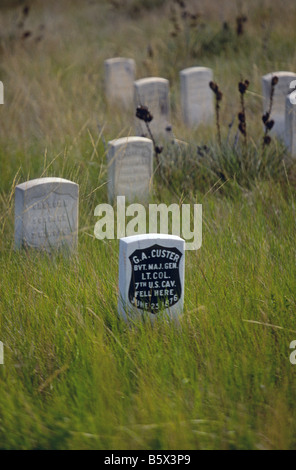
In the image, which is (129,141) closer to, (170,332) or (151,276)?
(151,276)

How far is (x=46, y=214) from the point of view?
4.48 metres

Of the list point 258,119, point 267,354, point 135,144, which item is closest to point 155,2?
point 258,119

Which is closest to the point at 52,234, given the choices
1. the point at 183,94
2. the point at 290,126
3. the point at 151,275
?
the point at 151,275

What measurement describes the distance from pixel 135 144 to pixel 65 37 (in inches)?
337

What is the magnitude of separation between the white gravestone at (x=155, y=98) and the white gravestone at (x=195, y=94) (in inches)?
14.9

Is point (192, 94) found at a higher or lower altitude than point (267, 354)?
higher

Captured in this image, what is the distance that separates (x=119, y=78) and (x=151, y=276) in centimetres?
694

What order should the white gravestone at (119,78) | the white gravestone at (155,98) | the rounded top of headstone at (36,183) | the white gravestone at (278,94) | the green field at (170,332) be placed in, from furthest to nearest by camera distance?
the white gravestone at (119,78) < the white gravestone at (155,98) < the white gravestone at (278,94) < the rounded top of headstone at (36,183) < the green field at (170,332)

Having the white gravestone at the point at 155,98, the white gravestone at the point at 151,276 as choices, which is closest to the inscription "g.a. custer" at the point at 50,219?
the white gravestone at the point at 151,276

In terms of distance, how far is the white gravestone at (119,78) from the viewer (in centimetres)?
970

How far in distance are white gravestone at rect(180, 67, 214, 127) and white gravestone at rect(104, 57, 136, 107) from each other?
127cm

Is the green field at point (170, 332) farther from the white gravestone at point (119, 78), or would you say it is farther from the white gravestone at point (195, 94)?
the white gravestone at point (119, 78)

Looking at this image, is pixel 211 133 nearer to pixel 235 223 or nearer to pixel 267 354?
pixel 235 223

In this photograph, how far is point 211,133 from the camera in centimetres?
712
